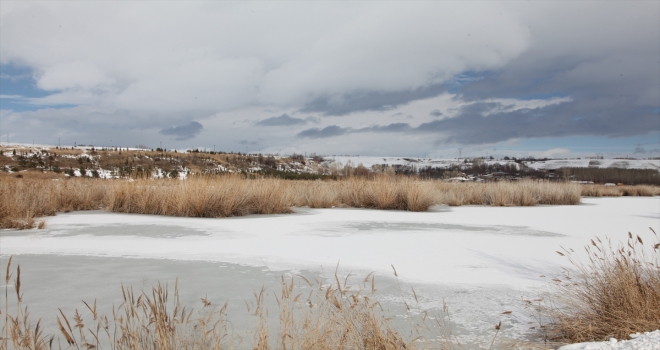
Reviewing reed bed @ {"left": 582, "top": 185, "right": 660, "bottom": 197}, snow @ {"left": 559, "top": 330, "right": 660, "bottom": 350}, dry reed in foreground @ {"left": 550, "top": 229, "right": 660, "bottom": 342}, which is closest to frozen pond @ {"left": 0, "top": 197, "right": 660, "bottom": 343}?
dry reed in foreground @ {"left": 550, "top": 229, "right": 660, "bottom": 342}

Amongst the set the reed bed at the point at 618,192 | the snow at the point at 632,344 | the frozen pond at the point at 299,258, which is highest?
the reed bed at the point at 618,192

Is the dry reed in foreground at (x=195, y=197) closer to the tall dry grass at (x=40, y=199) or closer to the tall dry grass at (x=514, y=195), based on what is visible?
the tall dry grass at (x=40, y=199)

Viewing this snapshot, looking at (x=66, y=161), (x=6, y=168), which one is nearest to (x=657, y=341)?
(x=6, y=168)

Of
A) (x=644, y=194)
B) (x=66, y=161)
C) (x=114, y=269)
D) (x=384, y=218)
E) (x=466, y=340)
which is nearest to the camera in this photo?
(x=466, y=340)

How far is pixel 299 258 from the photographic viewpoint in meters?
4.84

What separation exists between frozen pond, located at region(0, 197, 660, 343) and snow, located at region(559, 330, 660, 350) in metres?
0.41

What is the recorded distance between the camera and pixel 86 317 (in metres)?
2.88

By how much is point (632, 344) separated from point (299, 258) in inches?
130

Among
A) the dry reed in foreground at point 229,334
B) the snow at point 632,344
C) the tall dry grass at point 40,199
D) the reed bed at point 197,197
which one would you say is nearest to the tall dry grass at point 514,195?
the reed bed at point 197,197

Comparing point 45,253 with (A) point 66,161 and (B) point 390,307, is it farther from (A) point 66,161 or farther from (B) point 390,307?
(A) point 66,161

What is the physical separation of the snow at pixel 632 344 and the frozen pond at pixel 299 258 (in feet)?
1.34

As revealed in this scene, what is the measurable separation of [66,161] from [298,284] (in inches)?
1444

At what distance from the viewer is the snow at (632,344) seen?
2.11 meters

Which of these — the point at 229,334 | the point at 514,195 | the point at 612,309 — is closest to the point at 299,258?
the point at 229,334
